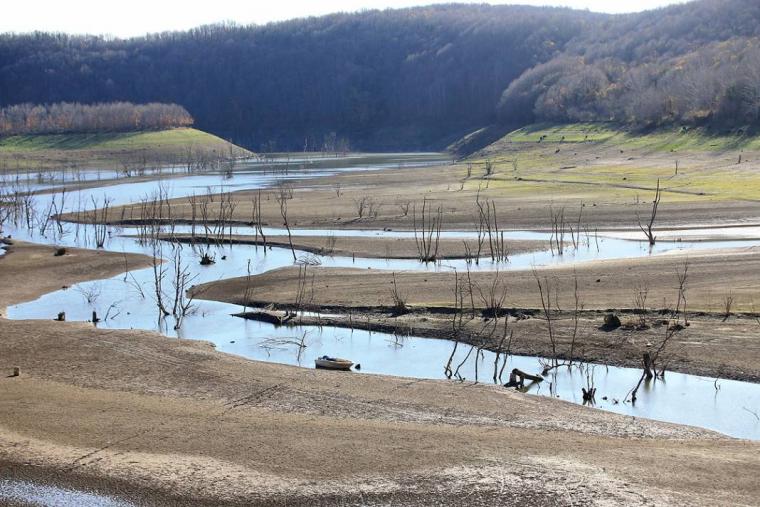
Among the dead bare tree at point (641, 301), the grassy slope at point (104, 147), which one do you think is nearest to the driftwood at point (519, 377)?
the dead bare tree at point (641, 301)

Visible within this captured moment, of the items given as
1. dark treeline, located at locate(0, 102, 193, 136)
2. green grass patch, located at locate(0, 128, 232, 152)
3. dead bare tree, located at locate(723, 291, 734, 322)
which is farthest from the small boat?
dark treeline, located at locate(0, 102, 193, 136)

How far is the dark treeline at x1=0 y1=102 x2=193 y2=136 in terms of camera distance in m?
148

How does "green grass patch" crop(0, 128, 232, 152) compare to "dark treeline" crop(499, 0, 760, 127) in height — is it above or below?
below

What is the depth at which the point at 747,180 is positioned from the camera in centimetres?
5369

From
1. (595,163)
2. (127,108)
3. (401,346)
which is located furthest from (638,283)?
(127,108)

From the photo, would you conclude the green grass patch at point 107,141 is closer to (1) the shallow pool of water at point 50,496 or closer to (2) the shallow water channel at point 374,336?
(2) the shallow water channel at point 374,336

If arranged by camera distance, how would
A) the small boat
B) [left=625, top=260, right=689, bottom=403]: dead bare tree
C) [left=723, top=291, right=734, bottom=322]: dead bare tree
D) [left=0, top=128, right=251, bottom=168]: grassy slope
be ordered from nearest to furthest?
[left=625, top=260, right=689, bottom=403]: dead bare tree < the small boat < [left=723, top=291, right=734, bottom=322]: dead bare tree < [left=0, top=128, right=251, bottom=168]: grassy slope

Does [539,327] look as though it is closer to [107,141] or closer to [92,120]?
[107,141]

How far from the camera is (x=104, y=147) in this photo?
433ft

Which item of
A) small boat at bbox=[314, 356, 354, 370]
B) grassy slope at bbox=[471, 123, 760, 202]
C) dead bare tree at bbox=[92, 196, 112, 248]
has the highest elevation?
grassy slope at bbox=[471, 123, 760, 202]

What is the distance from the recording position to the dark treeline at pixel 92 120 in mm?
147750

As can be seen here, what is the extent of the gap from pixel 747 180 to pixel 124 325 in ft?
131

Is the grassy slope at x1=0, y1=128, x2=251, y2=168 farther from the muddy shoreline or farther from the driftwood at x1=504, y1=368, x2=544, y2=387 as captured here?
the driftwood at x1=504, y1=368, x2=544, y2=387

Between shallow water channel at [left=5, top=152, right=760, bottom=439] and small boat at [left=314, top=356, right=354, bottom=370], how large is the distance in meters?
0.70
